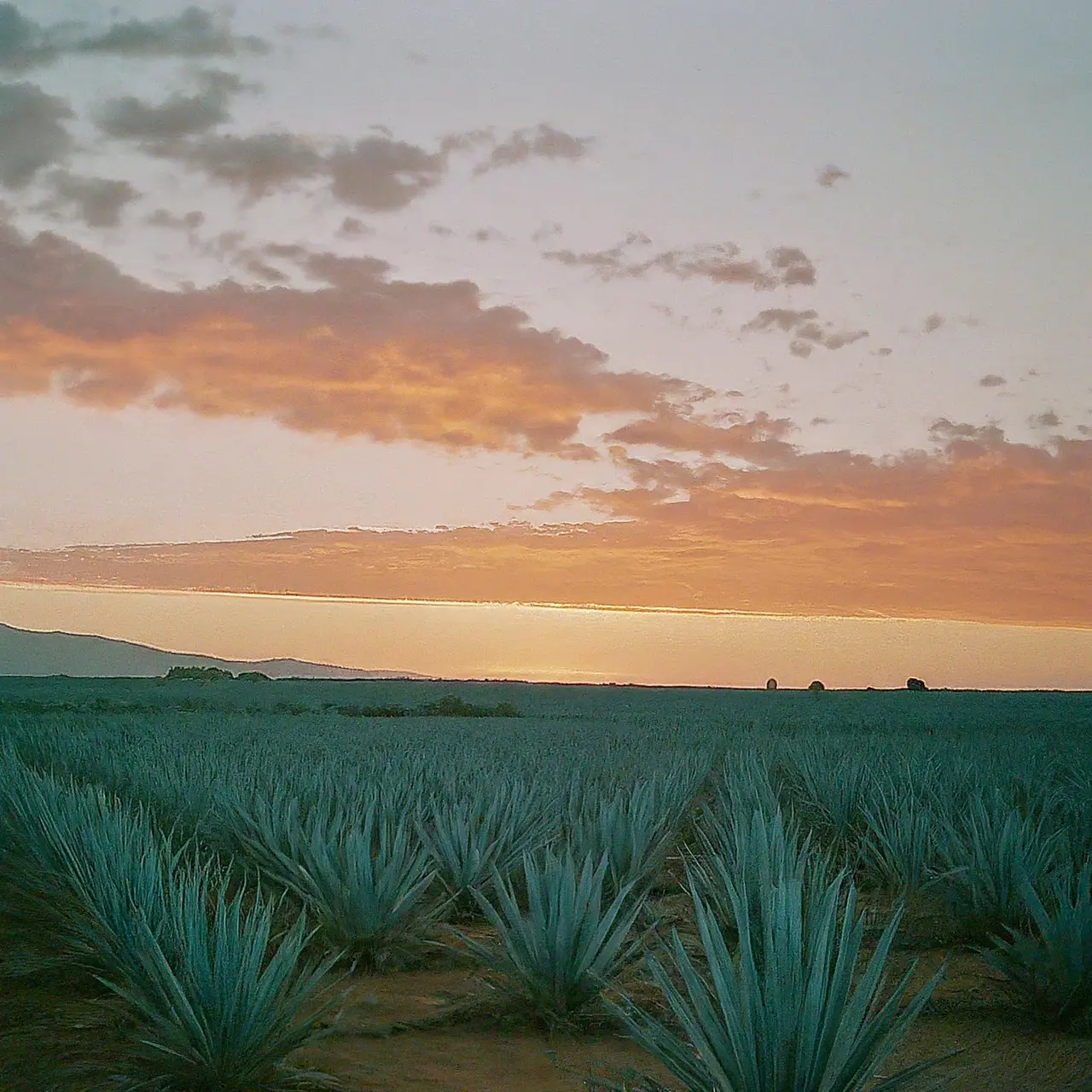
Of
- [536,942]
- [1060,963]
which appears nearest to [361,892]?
[536,942]

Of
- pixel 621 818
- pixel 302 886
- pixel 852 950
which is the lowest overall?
pixel 302 886

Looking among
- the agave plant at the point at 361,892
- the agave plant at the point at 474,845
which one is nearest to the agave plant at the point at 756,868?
the agave plant at the point at 474,845

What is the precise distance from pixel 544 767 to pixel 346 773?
1965 mm

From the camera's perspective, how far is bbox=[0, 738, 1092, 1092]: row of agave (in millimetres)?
2182

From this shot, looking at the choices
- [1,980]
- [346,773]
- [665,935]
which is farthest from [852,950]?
[346,773]

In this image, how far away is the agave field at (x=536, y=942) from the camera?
2357 millimetres

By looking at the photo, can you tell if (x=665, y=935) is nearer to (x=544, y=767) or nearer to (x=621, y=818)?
(x=621, y=818)

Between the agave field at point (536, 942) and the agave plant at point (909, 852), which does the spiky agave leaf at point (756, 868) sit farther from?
the agave plant at point (909, 852)

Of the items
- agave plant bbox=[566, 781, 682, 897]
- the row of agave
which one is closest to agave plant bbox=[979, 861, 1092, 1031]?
the row of agave

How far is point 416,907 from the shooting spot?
506 centimetres

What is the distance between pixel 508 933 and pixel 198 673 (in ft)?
202

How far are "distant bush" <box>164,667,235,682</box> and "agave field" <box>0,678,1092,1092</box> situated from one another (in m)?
54.0

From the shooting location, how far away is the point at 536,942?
3.52 m

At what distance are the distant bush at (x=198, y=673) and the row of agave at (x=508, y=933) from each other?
185ft
